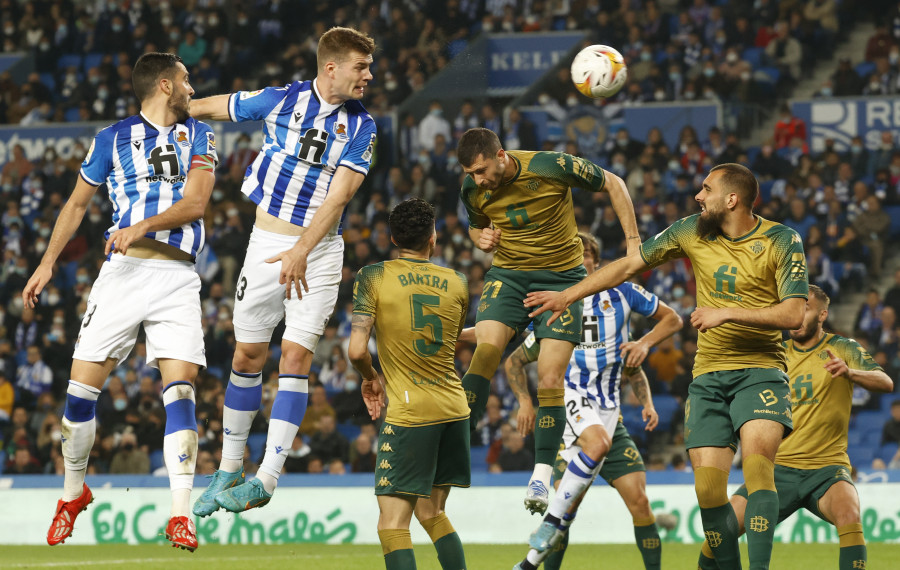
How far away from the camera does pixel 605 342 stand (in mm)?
10328

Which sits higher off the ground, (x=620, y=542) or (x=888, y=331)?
(x=888, y=331)

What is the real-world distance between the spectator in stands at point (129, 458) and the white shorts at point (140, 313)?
354 inches

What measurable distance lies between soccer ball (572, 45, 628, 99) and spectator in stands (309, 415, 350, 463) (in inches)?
297

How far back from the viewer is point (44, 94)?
23234 millimetres

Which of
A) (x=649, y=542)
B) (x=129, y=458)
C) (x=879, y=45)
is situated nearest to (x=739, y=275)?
(x=649, y=542)

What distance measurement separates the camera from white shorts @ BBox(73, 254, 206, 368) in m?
7.35

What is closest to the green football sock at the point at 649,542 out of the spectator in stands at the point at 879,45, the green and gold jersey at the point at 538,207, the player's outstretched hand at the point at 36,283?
the green and gold jersey at the point at 538,207

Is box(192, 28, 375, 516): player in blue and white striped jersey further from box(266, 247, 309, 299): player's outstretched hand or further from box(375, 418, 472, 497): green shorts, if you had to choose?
box(375, 418, 472, 497): green shorts

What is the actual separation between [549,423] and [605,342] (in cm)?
182

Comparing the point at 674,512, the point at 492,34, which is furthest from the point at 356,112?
the point at 492,34

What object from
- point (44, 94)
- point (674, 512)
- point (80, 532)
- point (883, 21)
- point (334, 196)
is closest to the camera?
point (334, 196)

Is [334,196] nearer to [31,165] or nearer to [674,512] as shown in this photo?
[674,512]

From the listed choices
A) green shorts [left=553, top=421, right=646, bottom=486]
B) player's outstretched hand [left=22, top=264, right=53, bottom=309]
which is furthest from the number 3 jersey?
player's outstretched hand [left=22, top=264, right=53, bottom=309]

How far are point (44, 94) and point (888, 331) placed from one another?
53.9ft
